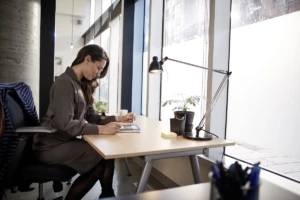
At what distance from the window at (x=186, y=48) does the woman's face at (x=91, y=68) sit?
0.75 metres

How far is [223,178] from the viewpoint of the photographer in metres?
0.53

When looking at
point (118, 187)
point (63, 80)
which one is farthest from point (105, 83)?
point (63, 80)

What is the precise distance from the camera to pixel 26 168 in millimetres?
1484

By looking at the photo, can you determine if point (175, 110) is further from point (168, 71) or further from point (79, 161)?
point (168, 71)

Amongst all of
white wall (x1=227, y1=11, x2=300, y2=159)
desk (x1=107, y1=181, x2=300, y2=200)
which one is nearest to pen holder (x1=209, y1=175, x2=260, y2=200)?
desk (x1=107, y1=181, x2=300, y2=200)

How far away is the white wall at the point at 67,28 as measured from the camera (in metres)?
3.89

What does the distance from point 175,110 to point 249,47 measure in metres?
0.80

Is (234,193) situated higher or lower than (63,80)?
lower

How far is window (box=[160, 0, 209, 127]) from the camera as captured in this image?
2.41 metres

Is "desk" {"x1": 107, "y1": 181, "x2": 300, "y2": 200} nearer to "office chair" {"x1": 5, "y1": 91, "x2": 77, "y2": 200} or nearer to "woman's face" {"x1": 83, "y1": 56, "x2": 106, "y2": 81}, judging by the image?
"office chair" {"x1": 5, "y1": 91, "x2": 77, "y2": 200}

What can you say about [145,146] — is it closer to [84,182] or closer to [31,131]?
[84,182]

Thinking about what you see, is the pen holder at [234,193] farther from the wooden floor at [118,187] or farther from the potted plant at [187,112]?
the wooden floor at [118,187]

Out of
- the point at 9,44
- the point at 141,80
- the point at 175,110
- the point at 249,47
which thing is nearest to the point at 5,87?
the point at 175,110

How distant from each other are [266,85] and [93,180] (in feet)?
4.70
